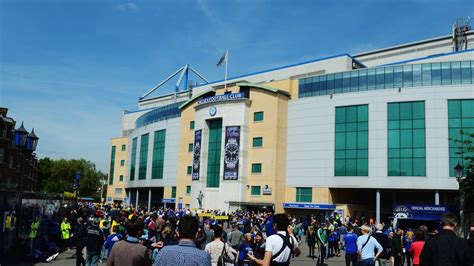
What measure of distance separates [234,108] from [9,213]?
41.3 metres

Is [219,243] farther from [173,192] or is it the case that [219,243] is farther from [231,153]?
[173,192]

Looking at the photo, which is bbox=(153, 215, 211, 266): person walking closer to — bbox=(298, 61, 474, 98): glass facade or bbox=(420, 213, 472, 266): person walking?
bbox=(420, 213, 472, 266): person walking

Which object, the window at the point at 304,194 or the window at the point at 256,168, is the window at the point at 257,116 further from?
the window at the point at 304,194

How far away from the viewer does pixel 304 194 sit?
167 feet

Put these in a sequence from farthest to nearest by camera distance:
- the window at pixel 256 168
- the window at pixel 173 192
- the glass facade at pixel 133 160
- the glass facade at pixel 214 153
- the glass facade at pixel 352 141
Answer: the glass facade at pixel 133 160 → the window at pixel 173 192 → the glass facade at pixel 214 153 → the window at pixel 256 168 → the glass facade at pixel 352 141

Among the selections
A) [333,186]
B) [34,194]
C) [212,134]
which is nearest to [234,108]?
[212,134]

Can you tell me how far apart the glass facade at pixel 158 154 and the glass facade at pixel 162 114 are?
2.52m

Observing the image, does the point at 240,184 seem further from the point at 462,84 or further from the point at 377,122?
the point at 462,84

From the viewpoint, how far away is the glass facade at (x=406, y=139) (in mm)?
44938

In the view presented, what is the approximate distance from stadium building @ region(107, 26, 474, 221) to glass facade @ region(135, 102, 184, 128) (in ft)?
13.1

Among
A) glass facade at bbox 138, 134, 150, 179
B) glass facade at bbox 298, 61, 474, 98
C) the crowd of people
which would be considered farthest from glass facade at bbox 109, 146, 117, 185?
the crowd of people

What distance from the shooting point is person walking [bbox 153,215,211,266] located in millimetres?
4715

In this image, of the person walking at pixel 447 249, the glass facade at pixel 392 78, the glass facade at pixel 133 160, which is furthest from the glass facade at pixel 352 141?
the person walking at pixel 447 249

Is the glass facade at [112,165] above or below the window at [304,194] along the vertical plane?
above
